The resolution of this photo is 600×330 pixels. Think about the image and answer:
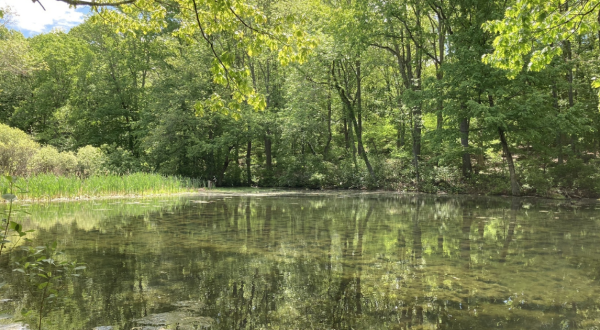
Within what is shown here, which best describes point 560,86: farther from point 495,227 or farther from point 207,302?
point 207,302

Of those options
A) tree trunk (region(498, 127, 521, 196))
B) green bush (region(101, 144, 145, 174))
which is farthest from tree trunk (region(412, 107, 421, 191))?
green bush (region(101, 144, 145, 174))

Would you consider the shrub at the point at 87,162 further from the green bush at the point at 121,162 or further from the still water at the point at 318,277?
the still water at the point at 318,277

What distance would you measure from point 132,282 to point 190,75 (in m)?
21.9

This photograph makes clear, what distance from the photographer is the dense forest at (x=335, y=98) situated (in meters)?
14.5

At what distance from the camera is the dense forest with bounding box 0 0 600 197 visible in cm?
1450

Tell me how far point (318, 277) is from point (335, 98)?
2140 centimetres

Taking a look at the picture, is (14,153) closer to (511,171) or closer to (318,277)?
(318,277)

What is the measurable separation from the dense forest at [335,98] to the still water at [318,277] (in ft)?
6.93

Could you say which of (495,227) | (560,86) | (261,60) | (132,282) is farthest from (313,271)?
(261,60)

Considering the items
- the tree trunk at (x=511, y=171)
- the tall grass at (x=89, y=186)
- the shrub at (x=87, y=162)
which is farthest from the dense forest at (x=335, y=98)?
the tall grass at (x=89, y=186)

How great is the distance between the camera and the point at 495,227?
24.7 feet

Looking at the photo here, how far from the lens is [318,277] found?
4.00 m

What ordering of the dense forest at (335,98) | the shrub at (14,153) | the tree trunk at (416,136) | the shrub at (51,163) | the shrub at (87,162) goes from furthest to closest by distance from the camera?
1. the tree trunk at (416,136)
2. the shrub at (87,162)
3. the shrub at (51,163)
4. the dense forest at (335,98)
5. the shrub at (14,153)

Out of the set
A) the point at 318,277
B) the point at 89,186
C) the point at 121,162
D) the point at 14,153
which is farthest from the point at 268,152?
the point at 318,277
